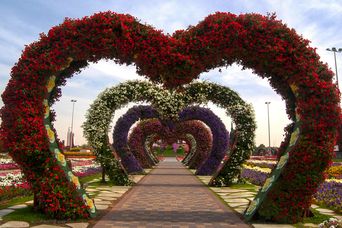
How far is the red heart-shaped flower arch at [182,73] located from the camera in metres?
6.96

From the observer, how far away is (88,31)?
731 cm

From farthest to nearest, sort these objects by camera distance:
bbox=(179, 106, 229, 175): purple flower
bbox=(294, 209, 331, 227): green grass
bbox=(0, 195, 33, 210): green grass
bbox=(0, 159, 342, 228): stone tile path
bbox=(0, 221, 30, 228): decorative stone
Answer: bbox=(179, 106, 229, 175): purple flower < bbox=(0, 195, 33, 210): green grass < bbox=(294, 209, 331, 227): green grass < bbox=(0, 159, 342, 228): stone tile path < bbox=(0, 221, 30, 228): decorative stone

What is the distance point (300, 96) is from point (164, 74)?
2.56 meters

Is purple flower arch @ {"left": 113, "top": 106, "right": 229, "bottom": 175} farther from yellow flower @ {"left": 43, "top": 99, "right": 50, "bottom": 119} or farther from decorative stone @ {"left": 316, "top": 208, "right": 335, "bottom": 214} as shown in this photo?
yellow flower @ {"left": 43, "top": 99, "right": 50, "bottom": 119}

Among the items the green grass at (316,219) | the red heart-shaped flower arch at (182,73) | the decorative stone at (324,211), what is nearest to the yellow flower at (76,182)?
the red heart-shaped flower arch at (182,73)

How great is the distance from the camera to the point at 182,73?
7371 mm

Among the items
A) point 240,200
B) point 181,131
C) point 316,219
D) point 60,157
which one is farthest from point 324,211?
point 181,131

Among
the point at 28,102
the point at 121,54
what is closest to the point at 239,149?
the point at 121,54

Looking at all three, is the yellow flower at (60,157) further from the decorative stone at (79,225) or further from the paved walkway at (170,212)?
the paved walkway at (170,212)

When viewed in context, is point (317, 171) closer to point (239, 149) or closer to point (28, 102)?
point (28, 102)

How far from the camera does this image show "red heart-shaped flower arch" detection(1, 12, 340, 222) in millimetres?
6965

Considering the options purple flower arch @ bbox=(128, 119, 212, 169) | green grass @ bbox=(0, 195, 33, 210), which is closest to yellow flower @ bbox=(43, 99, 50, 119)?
green grass @ bbox=(0, 195, 33, 210)

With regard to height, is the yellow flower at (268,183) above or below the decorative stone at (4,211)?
above

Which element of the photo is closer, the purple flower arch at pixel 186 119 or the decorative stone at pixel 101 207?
the decorative stone at pixel 101 207
